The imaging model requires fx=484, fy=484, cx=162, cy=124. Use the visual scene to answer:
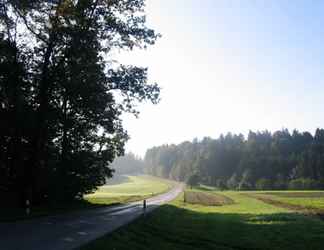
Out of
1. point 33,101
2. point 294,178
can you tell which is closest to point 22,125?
point 33,101

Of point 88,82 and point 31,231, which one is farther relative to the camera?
point 88,82

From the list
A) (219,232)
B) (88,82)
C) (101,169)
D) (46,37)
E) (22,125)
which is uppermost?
(46,37)

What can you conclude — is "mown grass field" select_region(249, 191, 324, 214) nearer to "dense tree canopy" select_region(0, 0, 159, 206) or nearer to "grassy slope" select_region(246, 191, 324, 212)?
"grassy slope" select_region(246, 191, 324, 212)

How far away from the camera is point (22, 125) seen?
33531 millimetres

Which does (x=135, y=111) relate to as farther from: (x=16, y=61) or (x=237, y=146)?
(x=237, y=146)

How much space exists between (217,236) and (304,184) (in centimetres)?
12468

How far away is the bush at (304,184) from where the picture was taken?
139 meters

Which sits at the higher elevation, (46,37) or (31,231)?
(46,37)

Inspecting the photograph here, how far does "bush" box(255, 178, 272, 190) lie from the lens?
145m

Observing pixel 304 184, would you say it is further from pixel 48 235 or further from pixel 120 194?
pixel 48 235

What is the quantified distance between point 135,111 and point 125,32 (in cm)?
624

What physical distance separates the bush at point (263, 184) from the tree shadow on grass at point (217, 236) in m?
119

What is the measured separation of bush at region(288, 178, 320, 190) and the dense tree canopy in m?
112

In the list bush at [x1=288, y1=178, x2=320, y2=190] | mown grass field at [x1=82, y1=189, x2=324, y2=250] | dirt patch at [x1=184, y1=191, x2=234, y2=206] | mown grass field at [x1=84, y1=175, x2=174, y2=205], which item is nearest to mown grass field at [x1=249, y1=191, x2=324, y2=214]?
dirt patch at [x1=184, y1=191, x2=234, y2=206]
